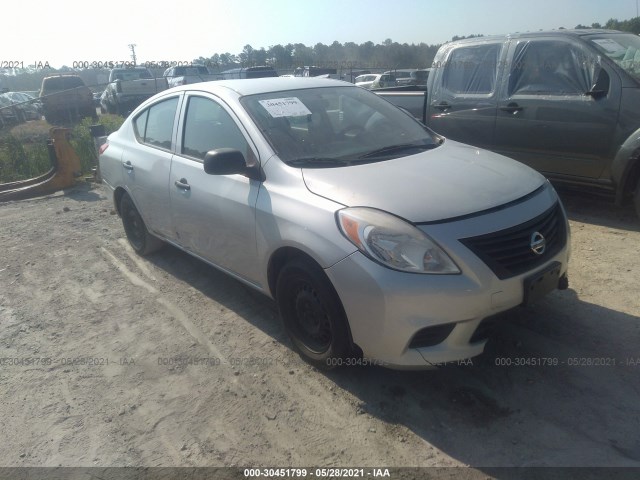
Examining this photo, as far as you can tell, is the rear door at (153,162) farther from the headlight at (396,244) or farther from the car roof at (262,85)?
the headlight at (396,244)

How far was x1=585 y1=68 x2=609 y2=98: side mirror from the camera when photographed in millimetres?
5094

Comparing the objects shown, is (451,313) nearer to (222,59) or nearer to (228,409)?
(228,409)

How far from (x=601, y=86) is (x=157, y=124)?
425cm

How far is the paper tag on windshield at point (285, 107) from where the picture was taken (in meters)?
3.67

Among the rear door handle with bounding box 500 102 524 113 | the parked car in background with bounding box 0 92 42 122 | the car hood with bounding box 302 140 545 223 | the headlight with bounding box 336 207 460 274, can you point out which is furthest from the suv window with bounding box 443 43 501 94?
the parked car in background with bounding box 0 92 42 122

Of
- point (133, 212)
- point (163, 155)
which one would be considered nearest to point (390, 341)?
point (163, 155)

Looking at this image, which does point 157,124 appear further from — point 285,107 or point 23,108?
point 23,108

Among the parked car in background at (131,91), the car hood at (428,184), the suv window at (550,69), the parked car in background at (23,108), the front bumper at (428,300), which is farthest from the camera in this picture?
the parked car in background at (131,91)

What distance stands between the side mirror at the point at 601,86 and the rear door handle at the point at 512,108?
0.76 meters

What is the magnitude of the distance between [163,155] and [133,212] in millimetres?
1130

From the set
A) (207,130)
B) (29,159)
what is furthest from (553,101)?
(29,159)

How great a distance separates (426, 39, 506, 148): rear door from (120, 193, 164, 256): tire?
12.0ft

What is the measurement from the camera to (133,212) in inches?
208

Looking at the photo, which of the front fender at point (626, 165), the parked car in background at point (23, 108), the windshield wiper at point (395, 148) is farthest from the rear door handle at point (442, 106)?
the parked car in background at point (23, 108)
